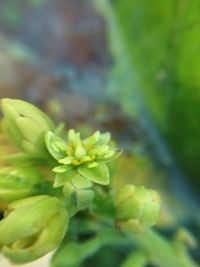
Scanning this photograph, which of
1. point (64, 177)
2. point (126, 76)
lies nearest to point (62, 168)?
point (64, 177)

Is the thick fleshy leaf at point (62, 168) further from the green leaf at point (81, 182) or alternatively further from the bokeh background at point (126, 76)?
the bokeh background at point (126, 76)

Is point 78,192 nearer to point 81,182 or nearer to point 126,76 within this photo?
point 81,182

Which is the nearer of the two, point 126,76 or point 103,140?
point 103,140

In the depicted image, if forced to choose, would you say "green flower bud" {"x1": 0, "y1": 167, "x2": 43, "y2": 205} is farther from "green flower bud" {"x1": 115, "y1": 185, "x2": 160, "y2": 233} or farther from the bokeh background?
the bokeh background

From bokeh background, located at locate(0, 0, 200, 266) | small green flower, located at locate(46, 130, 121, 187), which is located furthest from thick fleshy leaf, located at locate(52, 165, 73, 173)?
bokeh background, located at locate(0, 0, 200, 266)

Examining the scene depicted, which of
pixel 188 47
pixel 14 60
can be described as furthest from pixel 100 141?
pixel 14 60

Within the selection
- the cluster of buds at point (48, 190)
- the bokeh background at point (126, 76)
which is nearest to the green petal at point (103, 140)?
the cluster of buds at point (48, 190)

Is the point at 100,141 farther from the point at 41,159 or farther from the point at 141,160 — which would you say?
the point at 141,160

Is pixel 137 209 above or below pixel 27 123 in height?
below
